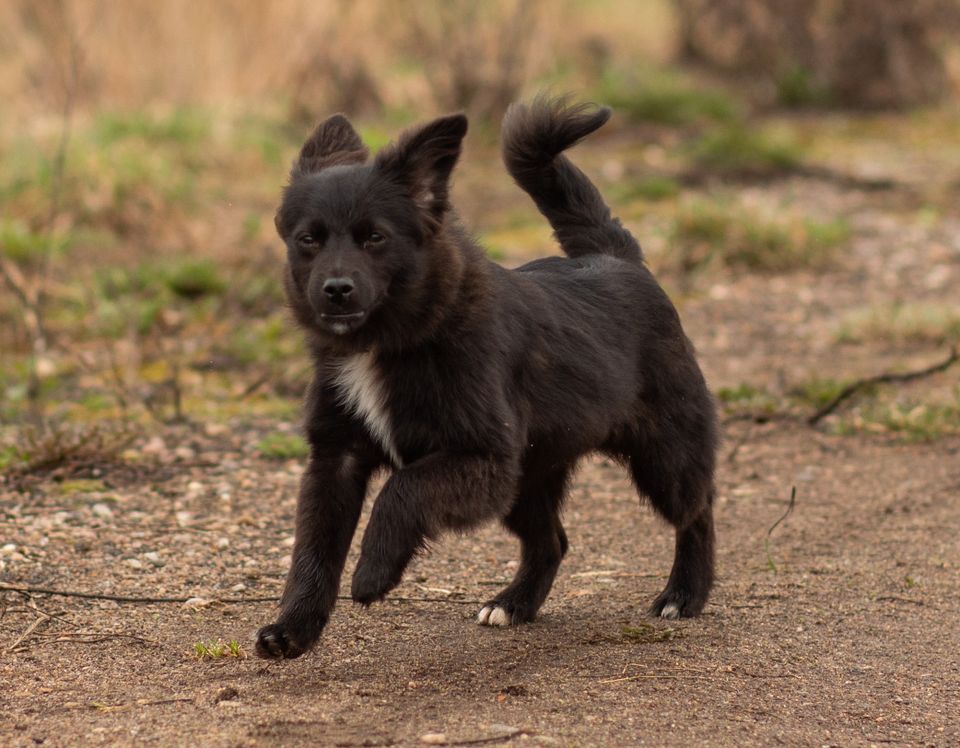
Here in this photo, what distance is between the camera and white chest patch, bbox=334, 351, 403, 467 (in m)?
4.43

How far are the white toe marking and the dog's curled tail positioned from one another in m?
1.32

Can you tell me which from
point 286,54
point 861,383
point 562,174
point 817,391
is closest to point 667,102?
point 286,54

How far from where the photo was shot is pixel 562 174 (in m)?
5.34

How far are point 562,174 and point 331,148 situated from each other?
0.90m

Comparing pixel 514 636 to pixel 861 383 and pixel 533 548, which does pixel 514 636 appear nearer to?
pixel 533 548

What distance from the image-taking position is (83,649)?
4523mm

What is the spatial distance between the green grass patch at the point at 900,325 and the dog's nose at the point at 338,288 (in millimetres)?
5650

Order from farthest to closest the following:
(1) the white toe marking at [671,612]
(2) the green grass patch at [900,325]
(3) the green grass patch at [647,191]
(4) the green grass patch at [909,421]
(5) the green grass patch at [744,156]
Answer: (5) the green grass patch at [744,156], (3) the green grass patch at [647,191], (2) the green grass patch at [900,325], (4) the green grass patch at [909,421], (1) the white toe marking at [671,612]

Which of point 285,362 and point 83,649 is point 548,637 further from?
point 285,362

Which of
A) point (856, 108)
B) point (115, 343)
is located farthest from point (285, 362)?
point (856, 108)

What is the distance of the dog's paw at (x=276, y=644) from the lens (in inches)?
165

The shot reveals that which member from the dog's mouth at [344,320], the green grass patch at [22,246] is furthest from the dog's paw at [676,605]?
the green grass patch at [22,246]

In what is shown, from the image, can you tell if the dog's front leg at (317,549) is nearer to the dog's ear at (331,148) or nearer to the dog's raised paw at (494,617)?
the dog's raised paw at (494,617)

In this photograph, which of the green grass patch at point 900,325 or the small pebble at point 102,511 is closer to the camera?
the small pebble at point 102,511
